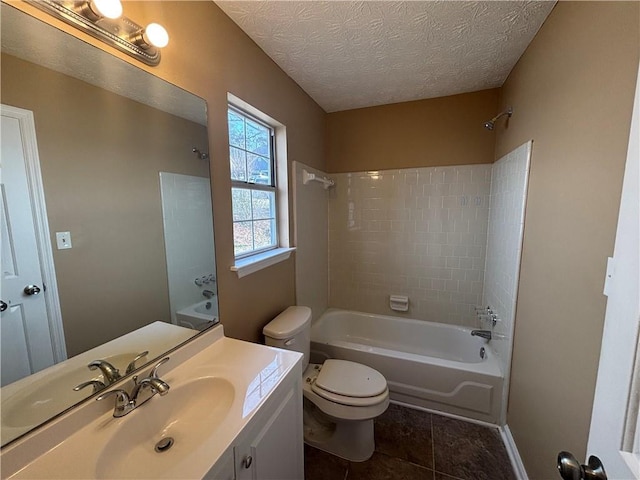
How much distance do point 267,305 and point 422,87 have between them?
2.11 metres

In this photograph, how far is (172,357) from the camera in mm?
1064

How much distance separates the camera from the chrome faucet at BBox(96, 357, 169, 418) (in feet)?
2.70

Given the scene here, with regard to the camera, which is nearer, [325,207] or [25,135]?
[25,135]

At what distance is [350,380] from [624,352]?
4.59 ft

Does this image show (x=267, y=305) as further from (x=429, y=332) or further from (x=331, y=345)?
(x=429, y=332)

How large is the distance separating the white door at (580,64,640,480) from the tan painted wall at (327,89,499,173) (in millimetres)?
2024

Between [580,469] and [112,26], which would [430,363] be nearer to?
[580,469]

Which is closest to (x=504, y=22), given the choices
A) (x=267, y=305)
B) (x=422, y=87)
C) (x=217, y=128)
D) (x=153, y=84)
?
(x=422, y=87)

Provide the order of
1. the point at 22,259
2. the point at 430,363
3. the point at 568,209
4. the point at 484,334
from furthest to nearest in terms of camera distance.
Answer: the point at 484,334, the point at 430,363, the point at 568,209, the point at 22,259

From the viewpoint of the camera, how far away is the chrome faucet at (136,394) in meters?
0.82

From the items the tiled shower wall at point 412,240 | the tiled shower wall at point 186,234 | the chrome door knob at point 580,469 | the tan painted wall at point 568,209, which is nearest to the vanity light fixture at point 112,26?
the tiled shower wall at point 186,234

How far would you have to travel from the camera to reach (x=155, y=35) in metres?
0.92

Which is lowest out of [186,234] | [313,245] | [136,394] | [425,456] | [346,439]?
[425,456]

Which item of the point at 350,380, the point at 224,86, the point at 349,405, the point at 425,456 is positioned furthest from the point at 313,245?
the point at 425,456
